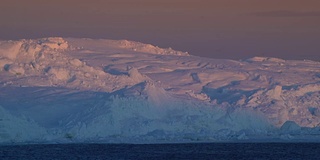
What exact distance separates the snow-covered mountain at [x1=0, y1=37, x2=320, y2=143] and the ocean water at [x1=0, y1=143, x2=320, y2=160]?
598mm

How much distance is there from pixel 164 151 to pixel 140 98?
4564 mm

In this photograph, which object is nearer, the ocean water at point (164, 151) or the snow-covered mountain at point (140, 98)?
the ocean water at point (164, 151)

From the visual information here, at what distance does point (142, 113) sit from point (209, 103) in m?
4.66

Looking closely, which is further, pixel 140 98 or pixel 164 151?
pixel 140 98

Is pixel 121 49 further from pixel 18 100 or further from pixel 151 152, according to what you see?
pixel 151 152

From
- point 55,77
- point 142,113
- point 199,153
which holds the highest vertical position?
point 55,77

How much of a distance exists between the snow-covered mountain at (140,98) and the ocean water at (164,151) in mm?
598

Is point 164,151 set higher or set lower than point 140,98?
lower

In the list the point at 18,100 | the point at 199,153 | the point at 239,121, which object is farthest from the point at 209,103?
the point at 18,100

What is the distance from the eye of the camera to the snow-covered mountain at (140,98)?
48906 millimetres

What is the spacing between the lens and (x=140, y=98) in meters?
50.8

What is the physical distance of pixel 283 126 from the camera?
2021 inches

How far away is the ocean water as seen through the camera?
44.6m

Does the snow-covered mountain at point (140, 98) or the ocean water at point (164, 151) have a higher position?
the snow-covered mountain at point (140, 98)
